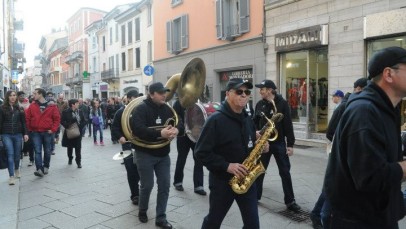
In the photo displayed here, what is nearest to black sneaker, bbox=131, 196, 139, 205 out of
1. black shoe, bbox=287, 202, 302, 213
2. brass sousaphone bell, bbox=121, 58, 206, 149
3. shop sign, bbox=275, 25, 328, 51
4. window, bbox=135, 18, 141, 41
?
brass sousaphone bell, bbox=121, 58, 206, 149

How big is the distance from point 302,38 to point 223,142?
377 inches

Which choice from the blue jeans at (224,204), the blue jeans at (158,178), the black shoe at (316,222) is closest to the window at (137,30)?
the blue jeans at (158,178)

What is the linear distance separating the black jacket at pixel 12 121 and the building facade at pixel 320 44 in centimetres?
836

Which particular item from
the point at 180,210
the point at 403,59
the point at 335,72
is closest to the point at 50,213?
the point at 180,210

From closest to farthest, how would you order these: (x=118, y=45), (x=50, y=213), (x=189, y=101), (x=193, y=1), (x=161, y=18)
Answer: (x=50, y=213) → (x=189, y=101) → (x=193, y=1) → (x=161, y=18) → (x=118, y=45)

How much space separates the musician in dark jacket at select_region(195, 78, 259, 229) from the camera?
3533mm

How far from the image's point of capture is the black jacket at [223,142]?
140 inches

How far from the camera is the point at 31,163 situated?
10.1 meters

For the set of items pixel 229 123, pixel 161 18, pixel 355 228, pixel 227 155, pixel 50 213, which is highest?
pixel 161 18

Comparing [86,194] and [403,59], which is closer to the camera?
[403,59]

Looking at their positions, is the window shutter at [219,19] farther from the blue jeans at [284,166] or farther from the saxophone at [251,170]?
the saxophone at [251,170]

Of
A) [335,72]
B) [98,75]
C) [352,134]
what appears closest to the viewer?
[352,134]

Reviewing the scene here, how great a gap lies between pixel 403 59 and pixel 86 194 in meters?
5.77

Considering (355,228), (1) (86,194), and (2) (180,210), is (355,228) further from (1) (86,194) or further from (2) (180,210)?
(1) (86,194)
